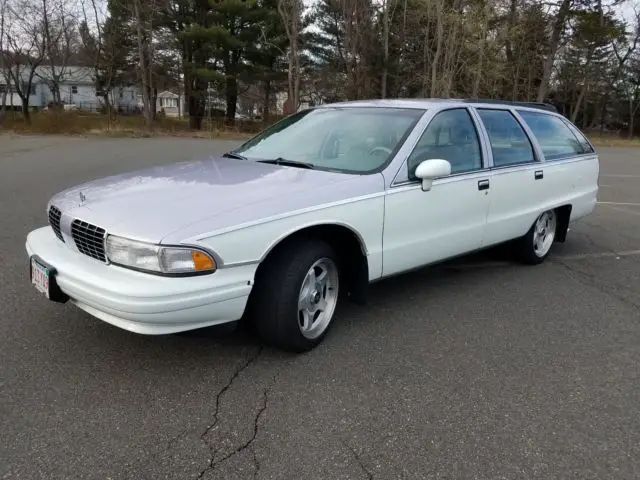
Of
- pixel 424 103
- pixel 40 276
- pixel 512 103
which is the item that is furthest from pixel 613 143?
pixel 40 276

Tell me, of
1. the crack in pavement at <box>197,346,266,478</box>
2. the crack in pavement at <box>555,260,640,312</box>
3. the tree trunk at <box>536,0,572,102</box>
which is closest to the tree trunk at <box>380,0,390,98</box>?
the tree trunk at <box>536,0,572,102</box>

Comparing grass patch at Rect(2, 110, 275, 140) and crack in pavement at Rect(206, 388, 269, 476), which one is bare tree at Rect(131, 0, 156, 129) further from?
crack in pavement at Rect(206, 388, 269, 476)

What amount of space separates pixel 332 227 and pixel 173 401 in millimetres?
1360

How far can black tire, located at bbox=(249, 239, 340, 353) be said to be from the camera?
3.13 meters

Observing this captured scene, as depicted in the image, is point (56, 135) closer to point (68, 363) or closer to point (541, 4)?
point (68, 363)

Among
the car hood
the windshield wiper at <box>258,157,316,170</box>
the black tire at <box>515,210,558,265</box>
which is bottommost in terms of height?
the black tire at <box>515,210,558,265</box>

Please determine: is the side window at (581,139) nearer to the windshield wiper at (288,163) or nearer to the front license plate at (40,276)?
the windshield wiper at (288,163)

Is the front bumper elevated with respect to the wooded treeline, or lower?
lower

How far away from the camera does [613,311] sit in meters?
4.31

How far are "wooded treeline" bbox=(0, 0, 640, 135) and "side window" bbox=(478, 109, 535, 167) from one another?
30226 mm

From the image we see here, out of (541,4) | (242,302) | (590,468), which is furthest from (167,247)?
(541,4)

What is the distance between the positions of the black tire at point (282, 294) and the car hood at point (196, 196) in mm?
289

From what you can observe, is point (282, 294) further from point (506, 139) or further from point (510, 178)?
point (506, 139)

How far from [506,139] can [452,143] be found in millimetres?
852
